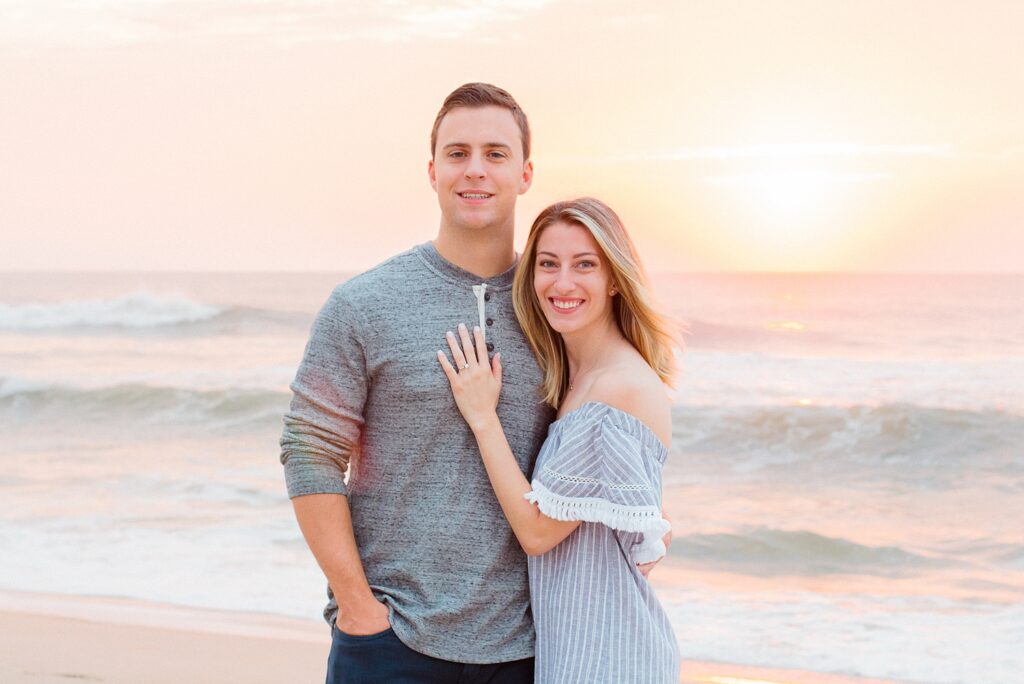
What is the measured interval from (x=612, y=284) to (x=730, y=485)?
9.46 meters

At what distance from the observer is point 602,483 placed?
276cm

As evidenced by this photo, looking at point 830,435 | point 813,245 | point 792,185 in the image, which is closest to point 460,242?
point 830,435

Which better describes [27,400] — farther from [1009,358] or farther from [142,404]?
[1009,358]

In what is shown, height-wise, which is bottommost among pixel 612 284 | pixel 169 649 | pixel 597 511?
pixel 169 649

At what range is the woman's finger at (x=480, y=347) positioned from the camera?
2.85 m

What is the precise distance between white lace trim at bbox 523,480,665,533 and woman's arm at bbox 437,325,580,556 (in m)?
0.05

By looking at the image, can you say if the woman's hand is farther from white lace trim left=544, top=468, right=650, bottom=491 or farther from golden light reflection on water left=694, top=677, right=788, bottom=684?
golden light reflection on water left=694, top=677, right=788, bottom=684

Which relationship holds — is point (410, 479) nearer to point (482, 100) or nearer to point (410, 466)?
point (410, 466)

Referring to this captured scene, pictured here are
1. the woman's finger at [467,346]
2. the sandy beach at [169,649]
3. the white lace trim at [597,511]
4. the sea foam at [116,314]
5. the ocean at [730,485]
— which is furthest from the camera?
the sea foam at [116,314]

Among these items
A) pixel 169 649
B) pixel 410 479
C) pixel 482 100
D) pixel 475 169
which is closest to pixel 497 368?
pixel 410 479

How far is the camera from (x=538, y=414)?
9.87ft

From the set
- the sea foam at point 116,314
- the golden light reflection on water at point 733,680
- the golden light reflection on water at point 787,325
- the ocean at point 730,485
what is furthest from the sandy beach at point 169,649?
the golden light reflection on water at point 787,325

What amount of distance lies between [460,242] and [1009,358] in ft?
73.3

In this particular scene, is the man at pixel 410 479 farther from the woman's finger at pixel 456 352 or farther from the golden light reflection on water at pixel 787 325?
the golden light reflection on water at pixel 787 325
